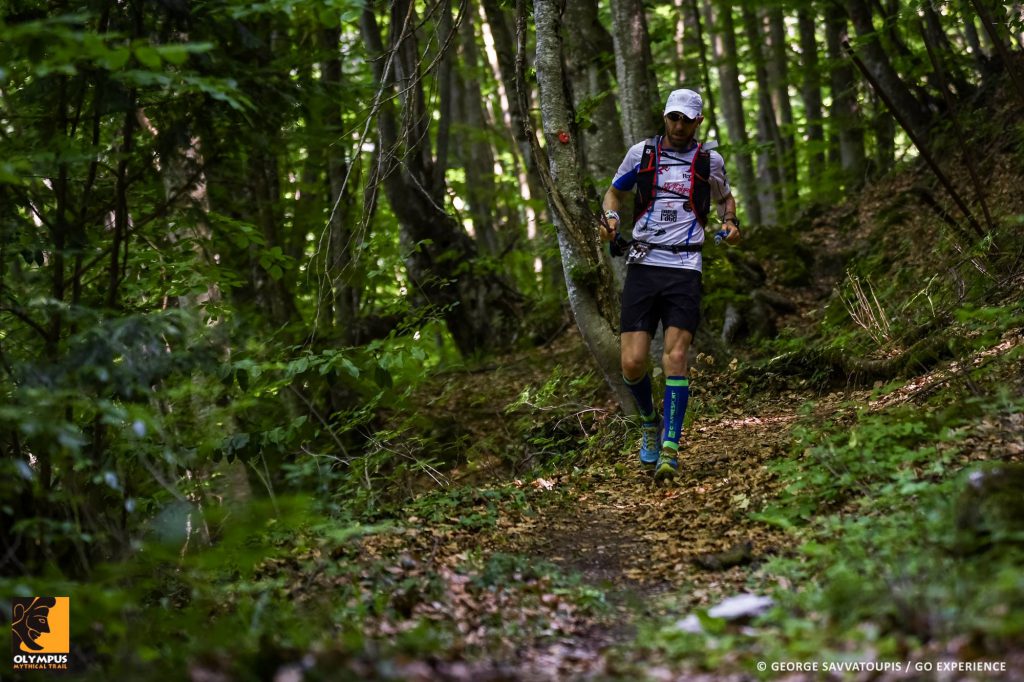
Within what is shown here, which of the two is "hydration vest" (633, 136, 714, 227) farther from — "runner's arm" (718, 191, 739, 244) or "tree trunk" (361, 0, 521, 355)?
"tree trunk" (361, 0, 521, 355)

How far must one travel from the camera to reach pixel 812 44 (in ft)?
52.3

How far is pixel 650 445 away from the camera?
6.49 metres

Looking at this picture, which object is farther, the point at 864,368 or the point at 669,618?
the point at 864,368

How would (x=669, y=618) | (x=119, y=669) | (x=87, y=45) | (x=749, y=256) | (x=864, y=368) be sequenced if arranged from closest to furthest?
(x=119, y=669), (x=87, y=45), (x=669, y=618), (x=864, y=368), (x=749, y=256)

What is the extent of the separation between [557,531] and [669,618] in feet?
5.71

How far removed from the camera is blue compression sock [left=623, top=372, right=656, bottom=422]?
6.43 m

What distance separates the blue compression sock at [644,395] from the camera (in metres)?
6.43

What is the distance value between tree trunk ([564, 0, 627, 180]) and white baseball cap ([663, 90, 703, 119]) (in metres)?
3.10

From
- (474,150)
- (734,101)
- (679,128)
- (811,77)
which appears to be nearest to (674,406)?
(679,128)

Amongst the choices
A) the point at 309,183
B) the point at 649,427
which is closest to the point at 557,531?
the point at 649,427

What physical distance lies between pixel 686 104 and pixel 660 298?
1377mm

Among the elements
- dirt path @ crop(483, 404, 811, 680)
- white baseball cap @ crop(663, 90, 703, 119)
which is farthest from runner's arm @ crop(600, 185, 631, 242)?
dirt path @ crop(483, 404, 811, 680)

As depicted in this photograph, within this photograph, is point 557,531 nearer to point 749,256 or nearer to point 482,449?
point 482,449

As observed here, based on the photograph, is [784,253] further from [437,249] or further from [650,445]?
[650,445]
